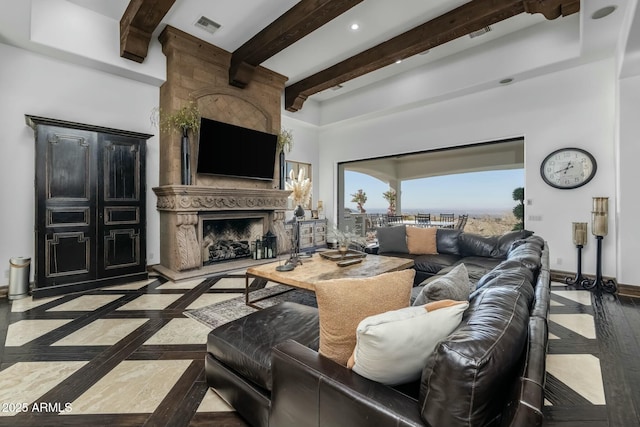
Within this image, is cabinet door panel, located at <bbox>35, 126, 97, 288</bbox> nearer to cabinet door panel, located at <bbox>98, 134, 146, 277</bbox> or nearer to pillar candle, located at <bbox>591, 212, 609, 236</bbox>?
cabinet door panel, located at <bbox>98, 134, 146, 277</bbox>

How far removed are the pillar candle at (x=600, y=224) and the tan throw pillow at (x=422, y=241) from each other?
2.01 meters

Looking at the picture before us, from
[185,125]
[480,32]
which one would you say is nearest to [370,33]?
[480,32]

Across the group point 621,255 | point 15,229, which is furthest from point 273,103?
point 621,255

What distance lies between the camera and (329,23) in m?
4.20

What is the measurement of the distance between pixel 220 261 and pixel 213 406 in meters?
3.75

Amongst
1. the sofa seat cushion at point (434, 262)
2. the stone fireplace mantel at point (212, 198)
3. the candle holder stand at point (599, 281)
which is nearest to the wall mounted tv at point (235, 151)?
the stone fireplace mantel at point (212, 198)

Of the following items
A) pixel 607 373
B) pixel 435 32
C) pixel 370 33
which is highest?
pixel 370 33

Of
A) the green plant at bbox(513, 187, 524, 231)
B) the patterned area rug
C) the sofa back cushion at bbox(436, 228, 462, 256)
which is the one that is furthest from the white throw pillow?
the green plant at bbox(513, 187, 524, 231)

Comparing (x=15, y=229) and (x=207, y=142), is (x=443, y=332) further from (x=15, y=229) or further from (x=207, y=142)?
(x=15, y=229)

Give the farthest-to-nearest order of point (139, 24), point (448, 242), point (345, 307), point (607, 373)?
point (448, 242) < point (139, 24) < point (607, 373) < point (345, 307)

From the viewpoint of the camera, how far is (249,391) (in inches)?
59.7

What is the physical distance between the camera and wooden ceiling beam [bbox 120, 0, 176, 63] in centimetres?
357

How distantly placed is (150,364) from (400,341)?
200cm

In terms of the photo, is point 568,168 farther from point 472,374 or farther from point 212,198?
point 212,198
